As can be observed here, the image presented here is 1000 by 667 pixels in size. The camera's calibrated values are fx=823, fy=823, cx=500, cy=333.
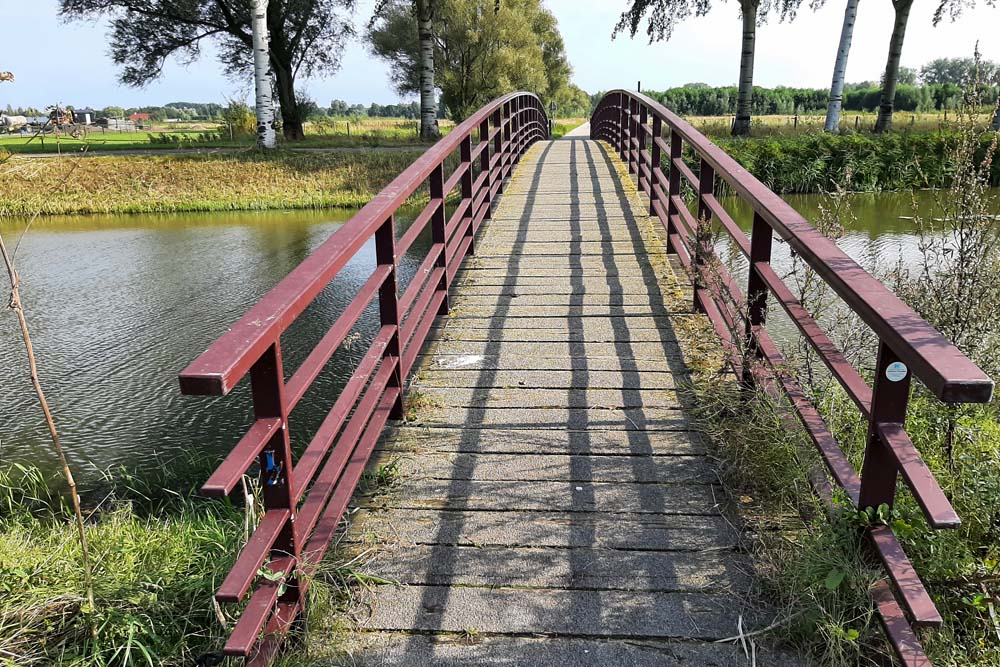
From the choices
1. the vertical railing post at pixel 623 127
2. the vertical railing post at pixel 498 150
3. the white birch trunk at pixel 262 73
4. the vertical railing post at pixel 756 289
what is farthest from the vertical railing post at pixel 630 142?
the white birch trunk at pixel 262 73

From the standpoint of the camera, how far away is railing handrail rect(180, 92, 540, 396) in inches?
70.2

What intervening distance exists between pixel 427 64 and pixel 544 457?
72.4 ft

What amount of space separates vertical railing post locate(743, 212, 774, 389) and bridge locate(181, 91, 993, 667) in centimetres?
1

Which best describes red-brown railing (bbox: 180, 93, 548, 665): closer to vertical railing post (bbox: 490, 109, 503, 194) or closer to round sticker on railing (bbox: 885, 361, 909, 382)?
round sticker on railing (bbox: 885, 361, 909, 382)

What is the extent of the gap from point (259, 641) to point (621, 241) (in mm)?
5296

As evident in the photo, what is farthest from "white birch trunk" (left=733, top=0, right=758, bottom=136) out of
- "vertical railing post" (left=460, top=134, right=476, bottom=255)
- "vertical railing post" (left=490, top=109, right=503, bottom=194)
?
"vertical railing post" (left=460, top=134, right=476, bottom=255)

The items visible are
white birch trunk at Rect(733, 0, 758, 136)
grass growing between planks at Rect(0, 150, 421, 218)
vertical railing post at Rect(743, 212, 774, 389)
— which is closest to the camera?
vertical railing post at Rect(743, 212, 774, 389)

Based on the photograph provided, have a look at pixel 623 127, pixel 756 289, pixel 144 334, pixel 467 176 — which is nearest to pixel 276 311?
pixel 756 289

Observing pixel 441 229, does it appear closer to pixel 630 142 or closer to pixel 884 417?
pixel 884 417

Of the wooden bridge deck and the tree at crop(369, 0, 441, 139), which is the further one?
the tree at crop(369, 0, 441, 139)

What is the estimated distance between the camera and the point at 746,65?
22.5m

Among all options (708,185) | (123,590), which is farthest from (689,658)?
(708,185)

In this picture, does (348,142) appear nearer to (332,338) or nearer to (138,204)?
(138,204)

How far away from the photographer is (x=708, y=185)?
4.72 m
